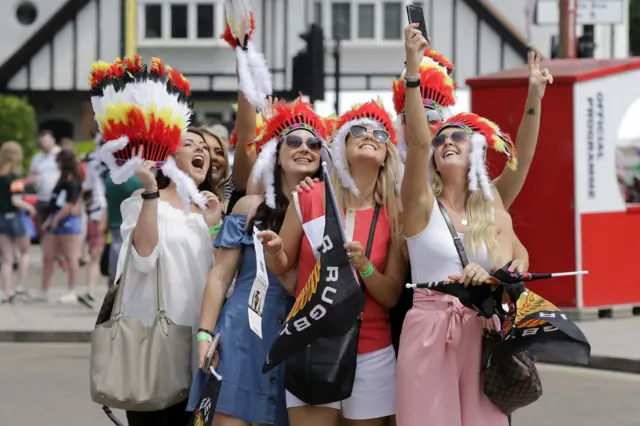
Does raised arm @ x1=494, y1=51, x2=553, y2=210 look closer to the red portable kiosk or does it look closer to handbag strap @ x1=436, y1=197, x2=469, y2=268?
handbag strap @ x1=436, y1=197, x2=469, y2=268

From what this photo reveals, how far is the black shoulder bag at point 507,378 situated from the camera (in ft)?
15.8

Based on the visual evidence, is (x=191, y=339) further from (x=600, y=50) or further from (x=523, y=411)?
(x=600, y=50)

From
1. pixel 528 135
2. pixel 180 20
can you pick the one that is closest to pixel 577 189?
pixel 528 135

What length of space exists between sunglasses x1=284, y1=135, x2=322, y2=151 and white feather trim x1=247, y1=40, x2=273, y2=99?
0.37m

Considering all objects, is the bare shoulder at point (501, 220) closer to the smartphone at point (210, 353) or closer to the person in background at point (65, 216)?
the smartphone at point (210, 353)

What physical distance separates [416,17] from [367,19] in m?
39.7

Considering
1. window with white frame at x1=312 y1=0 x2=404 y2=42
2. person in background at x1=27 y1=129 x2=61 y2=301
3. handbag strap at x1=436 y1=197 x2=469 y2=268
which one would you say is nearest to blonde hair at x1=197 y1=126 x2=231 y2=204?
handbag strap at x1=436 y1=197 x2=469 y2=268

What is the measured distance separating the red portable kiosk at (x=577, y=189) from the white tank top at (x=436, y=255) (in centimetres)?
813

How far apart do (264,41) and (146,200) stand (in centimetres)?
3598

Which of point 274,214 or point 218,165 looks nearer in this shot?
point 274,214

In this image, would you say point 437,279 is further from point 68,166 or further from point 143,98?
point 68,166

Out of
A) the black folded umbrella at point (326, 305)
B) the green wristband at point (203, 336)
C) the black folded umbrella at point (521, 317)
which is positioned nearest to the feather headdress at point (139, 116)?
the green wristband at point (203, 336)

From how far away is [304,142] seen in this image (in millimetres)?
5422

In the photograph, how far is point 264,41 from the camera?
4119cm
